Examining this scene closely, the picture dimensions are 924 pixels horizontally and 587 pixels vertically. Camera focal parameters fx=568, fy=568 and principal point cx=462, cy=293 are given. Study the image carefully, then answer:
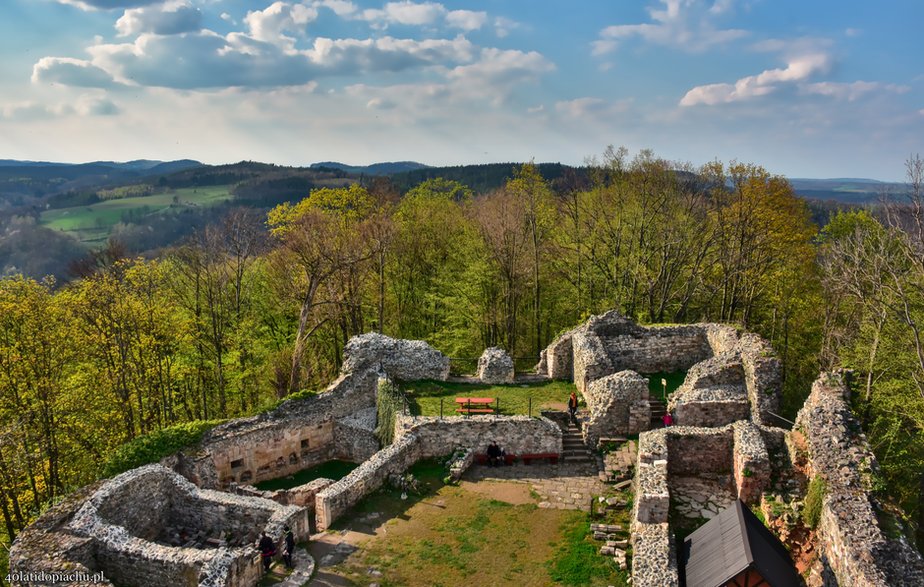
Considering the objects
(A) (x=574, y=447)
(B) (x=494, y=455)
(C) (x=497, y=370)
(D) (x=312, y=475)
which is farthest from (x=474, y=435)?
(D) (x=312, y=475)

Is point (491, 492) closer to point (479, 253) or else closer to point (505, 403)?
point (505, 403)

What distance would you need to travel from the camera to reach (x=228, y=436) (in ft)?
66.5

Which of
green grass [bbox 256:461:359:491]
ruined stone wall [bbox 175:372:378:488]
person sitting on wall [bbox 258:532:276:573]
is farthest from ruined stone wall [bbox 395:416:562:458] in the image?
person sitting on wall [bbox 258:532:276:573]

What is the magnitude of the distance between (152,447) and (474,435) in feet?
34.2

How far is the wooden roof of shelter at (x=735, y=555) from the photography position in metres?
10.9

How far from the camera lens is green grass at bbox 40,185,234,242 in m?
86.9

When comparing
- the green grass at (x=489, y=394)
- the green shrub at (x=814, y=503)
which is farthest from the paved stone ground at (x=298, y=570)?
the green shrub at (x=814, y=503)

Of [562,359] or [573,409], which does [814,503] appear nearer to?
[573,409]

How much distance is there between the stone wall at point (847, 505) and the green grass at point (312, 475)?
606 inches

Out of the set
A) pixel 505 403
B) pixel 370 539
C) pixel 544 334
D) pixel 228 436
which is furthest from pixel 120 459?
pixel 544 334

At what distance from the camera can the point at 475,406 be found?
2255 cm

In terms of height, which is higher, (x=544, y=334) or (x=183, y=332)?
(x=183, y=332)

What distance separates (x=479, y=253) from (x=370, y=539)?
70.4ft

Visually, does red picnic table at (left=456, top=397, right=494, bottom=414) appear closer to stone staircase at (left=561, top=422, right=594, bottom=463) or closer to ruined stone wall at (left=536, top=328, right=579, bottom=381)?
stone staircase at (left=561, top=422, right=594, bottom=463)
